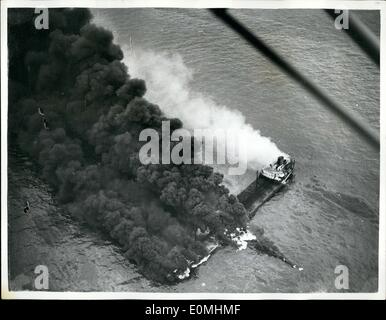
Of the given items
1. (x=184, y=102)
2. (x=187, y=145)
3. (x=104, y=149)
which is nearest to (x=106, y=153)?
(x=104, y=149)

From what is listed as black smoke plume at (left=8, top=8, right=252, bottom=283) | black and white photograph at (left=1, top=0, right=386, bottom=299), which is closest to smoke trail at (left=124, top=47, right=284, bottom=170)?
black and white photograph at (left=1, top=0, right=386, bottom=299)

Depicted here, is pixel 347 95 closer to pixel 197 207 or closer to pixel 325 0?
pixel 325 0

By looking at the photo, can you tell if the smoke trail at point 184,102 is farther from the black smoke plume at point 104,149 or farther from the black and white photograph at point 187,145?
the black smoke plume at point 104,149

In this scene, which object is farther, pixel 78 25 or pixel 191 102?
pixel 191 102

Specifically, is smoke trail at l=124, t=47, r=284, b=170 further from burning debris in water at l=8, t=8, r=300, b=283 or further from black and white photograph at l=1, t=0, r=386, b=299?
burning debris in water at l=8, t=8, r=300, b=283

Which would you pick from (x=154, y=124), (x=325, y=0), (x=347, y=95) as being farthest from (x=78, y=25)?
(x=347, y=95)

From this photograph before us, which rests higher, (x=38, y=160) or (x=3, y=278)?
(x=38, y=160)

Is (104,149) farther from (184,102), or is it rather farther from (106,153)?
(184,102)
